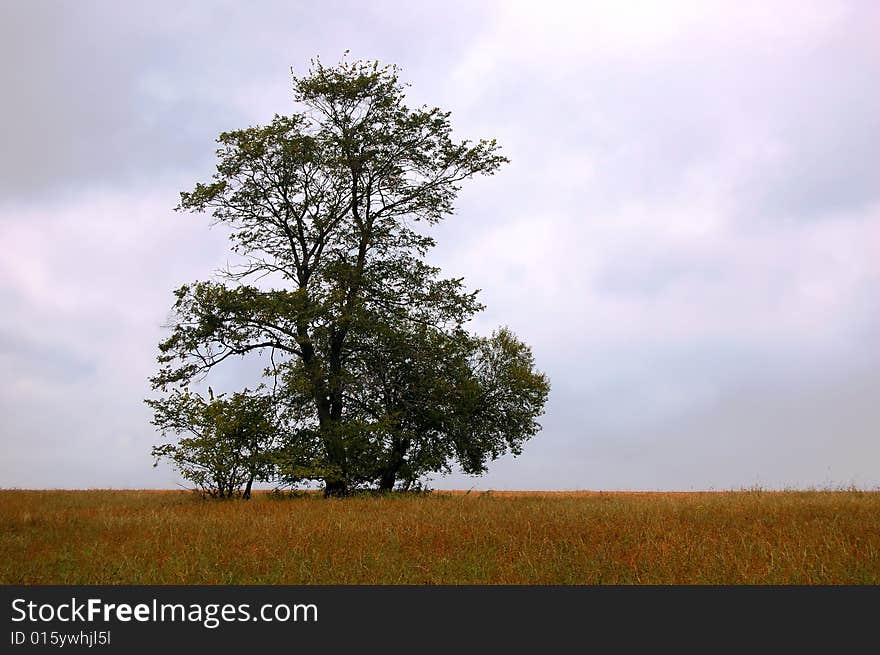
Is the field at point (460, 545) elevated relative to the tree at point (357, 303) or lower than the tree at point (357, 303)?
lower

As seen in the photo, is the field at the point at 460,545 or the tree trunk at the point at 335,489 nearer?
the field at the point at 460,545

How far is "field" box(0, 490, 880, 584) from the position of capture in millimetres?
10219

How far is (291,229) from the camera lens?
26.2 metres

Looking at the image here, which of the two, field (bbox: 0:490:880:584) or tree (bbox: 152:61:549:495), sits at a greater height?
tree (bbox: 152:61:549:495)

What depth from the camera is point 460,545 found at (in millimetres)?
12242

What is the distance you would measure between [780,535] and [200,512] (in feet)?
46.3

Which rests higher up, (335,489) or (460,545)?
(335,489)

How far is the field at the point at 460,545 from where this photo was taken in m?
10.2

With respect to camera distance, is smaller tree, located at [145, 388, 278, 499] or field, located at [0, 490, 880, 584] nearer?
field, located at [0, 490, 880, 584]

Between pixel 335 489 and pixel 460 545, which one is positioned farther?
pixel 335 489

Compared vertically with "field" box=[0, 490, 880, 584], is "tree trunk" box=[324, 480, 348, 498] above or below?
above
